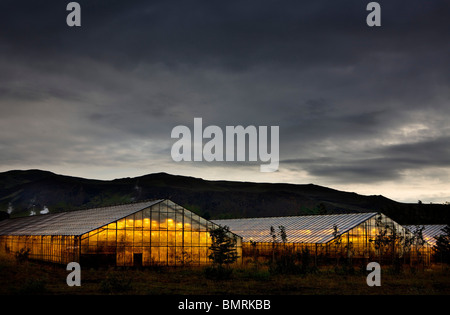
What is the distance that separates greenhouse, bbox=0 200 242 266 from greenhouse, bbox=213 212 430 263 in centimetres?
670

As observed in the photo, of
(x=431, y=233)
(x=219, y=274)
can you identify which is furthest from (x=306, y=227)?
(x=219, y=274)

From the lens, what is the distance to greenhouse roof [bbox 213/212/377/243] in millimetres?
48894

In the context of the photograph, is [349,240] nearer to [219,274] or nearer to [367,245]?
[367,245]

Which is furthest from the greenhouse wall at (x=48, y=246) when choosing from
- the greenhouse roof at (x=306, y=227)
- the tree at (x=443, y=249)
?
the tree at (x=443, y=249)

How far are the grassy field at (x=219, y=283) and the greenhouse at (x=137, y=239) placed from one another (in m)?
1.54

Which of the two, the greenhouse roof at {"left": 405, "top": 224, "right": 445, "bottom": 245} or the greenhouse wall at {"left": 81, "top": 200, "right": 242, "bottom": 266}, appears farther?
the greenhouse roof at {"left": 405, "top": 224, "right": 445, "bottom": 245}

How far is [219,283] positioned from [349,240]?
19.5 meters

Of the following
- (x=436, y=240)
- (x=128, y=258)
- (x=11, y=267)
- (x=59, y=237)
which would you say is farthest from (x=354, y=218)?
(x=11, y=267)

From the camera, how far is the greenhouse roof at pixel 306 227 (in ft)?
160

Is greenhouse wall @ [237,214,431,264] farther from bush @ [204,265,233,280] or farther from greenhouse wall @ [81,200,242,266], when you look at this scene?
bush @ [204,265,233,280]

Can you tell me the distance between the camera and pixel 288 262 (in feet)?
133

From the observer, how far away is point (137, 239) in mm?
43594

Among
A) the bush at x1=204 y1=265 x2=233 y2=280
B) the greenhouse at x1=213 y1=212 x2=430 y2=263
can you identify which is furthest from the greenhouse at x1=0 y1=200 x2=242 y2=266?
the bush at x1=204 y1=265 x2=233 y2=280
